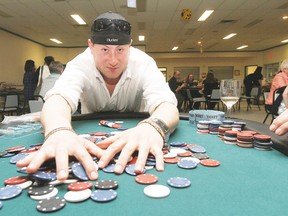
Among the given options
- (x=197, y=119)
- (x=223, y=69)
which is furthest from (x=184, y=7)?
(x=223, y=69)

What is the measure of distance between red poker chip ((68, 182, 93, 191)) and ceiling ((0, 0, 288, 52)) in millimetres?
6341

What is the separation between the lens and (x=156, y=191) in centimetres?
59

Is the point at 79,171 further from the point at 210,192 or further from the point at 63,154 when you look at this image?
the point at 210,192

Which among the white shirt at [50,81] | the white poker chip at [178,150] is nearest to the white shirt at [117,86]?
the white poker chip at [178,150]

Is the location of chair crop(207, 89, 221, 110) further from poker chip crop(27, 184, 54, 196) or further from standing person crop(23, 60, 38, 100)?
poker chip crop(27, 184, 54, 196)

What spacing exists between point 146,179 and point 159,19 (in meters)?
8.05

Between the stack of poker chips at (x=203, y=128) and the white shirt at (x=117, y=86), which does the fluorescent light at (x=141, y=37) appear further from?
the stack of poker chips at (x=203, y=128)

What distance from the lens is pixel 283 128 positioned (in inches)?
35.5

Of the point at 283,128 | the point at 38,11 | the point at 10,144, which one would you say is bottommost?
the point at 10,144

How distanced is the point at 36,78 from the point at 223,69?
1411 centimetres

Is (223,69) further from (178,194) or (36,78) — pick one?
(178,194)

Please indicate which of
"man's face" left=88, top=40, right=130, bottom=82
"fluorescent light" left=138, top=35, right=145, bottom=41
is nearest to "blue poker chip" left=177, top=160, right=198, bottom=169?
"man's face" left=88, top=40, right=130, bottom=82

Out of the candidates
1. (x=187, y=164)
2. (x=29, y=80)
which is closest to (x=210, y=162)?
(x=187, y=164)

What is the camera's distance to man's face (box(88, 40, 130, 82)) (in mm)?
1367
